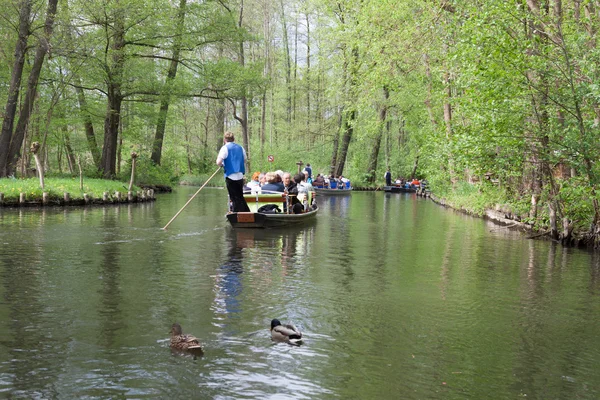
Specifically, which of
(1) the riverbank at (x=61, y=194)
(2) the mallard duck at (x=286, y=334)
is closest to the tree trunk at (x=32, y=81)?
(1) the riverbank at (x=61, y=194)

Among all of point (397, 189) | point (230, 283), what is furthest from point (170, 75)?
point (230, 283)

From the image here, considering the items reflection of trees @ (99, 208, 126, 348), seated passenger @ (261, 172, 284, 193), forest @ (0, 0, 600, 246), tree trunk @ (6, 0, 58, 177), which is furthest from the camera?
tree trunk @ (6, 0, 58, 177)

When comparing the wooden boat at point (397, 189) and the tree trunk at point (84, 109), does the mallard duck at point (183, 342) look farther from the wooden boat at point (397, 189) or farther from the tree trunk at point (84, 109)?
the wooden boat at point (397, 189)

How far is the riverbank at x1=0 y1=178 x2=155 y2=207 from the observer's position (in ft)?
66.1

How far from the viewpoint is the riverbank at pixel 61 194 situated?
2016cm

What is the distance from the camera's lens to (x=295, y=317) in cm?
709

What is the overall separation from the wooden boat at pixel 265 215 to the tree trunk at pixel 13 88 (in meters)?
12.3

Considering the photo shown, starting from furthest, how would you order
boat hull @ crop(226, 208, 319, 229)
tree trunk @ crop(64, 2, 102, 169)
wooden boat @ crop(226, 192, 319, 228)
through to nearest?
tree trunk @ crop(64, 2, 102, 169), wooden boat @ crop(226, 192, 319, 228), boat hull @ crop(226, 208, 319, 229)

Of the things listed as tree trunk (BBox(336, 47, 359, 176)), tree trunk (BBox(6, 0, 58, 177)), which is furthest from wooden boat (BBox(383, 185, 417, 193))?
tree trunk (BBox(6, 0, 58, 177))

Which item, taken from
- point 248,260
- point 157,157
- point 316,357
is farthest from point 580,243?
point 157,157

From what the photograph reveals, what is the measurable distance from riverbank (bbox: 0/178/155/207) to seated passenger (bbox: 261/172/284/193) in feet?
26.7

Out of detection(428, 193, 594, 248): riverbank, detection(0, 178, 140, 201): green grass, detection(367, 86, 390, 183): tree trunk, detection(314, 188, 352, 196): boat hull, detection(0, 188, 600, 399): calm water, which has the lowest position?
detection(0, 188, 600, 399): calm water

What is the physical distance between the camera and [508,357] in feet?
19.2

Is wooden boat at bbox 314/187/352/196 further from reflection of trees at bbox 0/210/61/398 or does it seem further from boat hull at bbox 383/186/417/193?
reflection of trees at bbox 0/210/61/398
